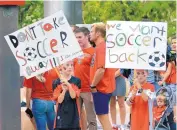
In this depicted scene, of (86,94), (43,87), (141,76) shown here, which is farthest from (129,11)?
(141,76)

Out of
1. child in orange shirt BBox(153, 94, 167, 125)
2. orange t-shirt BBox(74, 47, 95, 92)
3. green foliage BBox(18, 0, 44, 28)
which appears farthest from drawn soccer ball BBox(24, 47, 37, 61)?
green foliage BBox(18, 0, 44, 28)

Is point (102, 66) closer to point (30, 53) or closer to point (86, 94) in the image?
point (86, 94)

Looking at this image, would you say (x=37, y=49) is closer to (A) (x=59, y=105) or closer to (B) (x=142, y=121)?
(A) (x=59, y=105)

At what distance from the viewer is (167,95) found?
8.63 metres

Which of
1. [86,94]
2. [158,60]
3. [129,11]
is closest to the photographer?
[158,60]

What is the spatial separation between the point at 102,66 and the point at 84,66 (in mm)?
398

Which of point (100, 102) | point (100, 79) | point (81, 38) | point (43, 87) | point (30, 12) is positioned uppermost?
point (30, 12)

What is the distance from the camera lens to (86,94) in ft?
29.8

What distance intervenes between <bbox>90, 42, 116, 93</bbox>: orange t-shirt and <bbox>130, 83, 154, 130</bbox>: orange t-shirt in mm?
669

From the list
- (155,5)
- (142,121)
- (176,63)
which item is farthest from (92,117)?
(155,5)

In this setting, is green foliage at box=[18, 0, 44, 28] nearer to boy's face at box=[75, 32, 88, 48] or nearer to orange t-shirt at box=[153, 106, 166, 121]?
boy's face at box=[75, 32, 88, 48]

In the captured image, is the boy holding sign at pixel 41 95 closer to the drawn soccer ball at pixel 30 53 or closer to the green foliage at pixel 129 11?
the drawn soccer ball at pixel 30 53

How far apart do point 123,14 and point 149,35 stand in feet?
49.3

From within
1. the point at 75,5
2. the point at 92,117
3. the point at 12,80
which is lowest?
the point at 92,117
